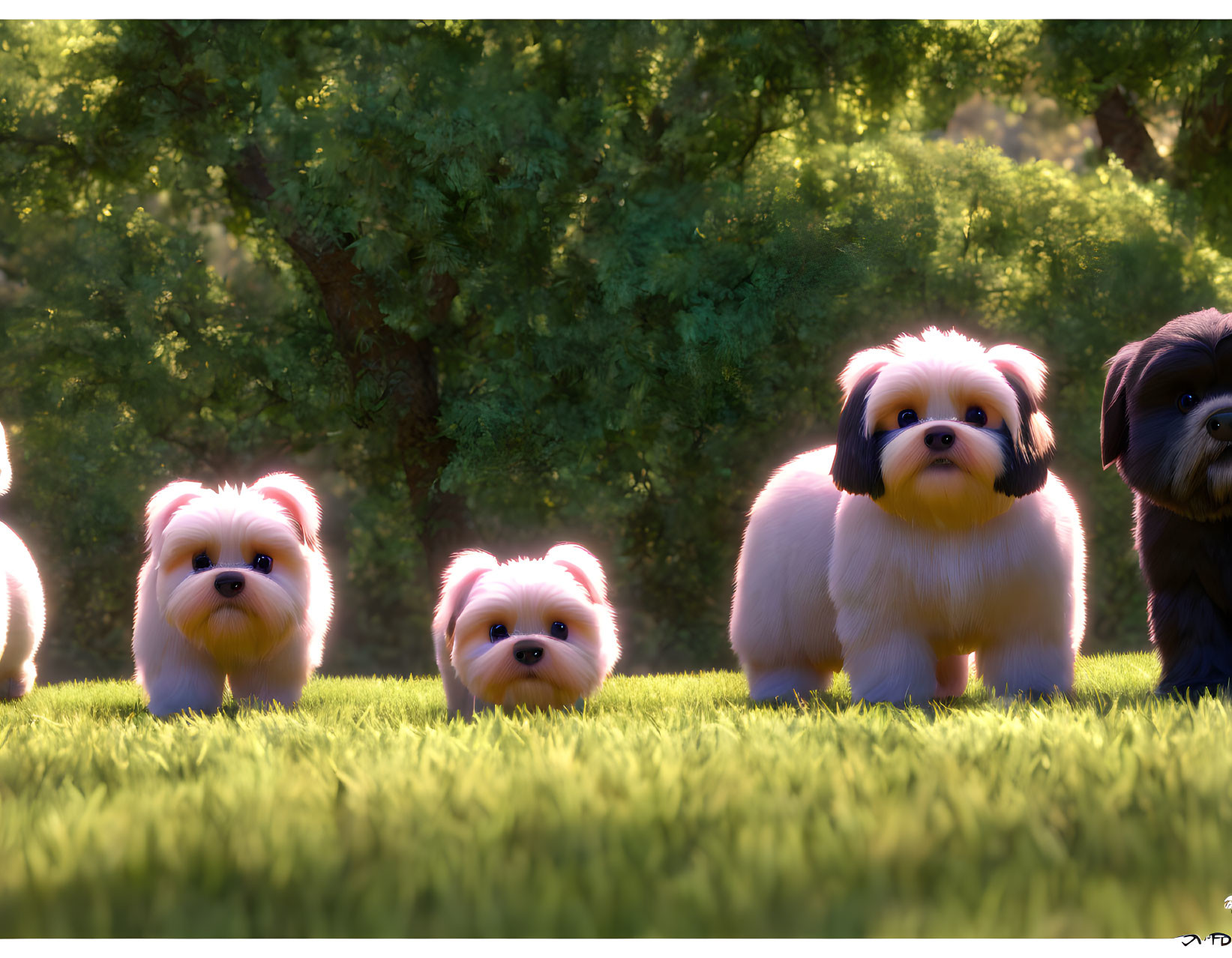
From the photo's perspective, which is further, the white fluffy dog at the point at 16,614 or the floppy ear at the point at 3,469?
the white fluffy dog at the point at 16,614

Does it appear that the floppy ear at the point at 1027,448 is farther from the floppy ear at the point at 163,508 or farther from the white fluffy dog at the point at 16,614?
the white fluffy dog at the point at 16,614

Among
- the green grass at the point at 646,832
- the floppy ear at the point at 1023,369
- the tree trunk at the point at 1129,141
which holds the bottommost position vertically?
the green grass at the point at 646,832

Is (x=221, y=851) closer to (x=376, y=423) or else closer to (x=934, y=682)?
(x=934, y=682)

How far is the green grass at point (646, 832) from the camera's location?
2086 millimetres

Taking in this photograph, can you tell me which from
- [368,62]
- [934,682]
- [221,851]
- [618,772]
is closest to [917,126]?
[368,62]

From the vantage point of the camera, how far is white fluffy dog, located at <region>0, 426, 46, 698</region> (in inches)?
258

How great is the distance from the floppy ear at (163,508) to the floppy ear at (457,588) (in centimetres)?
143

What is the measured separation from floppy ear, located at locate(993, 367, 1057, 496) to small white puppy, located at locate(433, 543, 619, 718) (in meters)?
2.01

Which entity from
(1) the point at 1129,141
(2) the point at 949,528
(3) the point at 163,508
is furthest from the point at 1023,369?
(1) the point at 1129,141

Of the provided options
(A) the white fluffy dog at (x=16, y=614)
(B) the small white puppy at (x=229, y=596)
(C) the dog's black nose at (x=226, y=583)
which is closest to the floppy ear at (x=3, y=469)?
(A) the white fluffy dog at (x=16, y=614)

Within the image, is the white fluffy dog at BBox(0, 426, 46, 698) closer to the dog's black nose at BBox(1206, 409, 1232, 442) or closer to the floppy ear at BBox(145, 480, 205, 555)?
the floppy ear at BBox(145, 480, 205, 555)

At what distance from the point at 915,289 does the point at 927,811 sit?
7.49m

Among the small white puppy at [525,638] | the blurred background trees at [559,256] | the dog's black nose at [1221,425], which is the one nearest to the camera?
the dog's black nose at [1221,425]

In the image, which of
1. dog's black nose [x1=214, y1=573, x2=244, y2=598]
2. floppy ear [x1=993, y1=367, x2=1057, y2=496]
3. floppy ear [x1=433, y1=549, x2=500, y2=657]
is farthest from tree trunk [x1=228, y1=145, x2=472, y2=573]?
floppy ear [x1=993, y1=367, x2=1057, y2=496]
